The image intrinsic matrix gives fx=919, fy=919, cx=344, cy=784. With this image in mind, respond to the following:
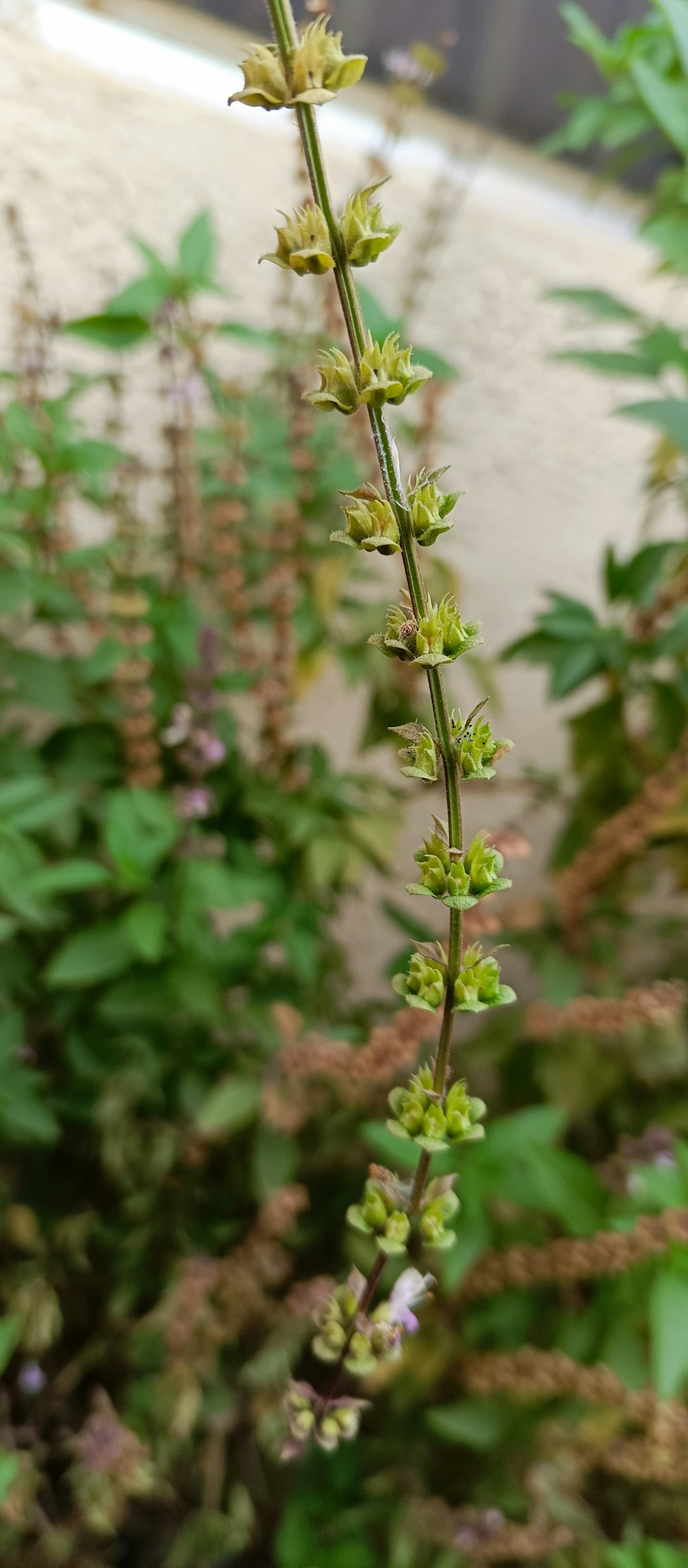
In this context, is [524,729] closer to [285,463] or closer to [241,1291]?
Result: [285,463]

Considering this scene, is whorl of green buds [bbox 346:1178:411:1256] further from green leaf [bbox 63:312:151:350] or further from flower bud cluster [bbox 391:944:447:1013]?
green leaf [bbox 63:312:151:350]

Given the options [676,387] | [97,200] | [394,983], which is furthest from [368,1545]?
[676,387]

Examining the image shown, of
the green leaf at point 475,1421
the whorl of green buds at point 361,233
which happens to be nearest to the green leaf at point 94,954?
the green leaf at point 475,1421

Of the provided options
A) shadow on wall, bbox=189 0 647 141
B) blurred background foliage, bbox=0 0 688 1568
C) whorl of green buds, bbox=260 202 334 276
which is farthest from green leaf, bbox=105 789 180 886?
→ shadow on wall, bbox=189 0 647 141

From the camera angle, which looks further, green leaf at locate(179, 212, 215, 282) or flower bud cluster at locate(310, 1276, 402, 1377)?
green leaf at locate(179, 212, 215, 282)

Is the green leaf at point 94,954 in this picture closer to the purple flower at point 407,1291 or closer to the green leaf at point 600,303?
the purple flower at point 407,1291
